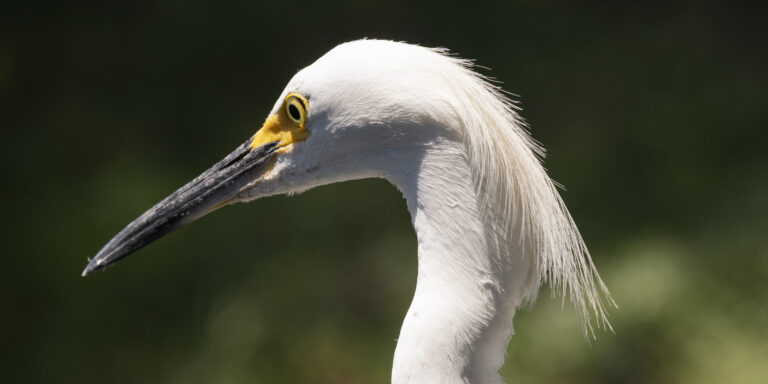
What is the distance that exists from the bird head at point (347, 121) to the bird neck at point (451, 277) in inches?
2.4

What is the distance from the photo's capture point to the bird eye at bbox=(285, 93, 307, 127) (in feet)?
4.26

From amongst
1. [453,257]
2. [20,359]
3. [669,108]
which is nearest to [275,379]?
[20,359]

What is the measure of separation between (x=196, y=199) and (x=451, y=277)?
539 mm

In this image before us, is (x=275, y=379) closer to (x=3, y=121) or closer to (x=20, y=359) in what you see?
(x=20, y=359)

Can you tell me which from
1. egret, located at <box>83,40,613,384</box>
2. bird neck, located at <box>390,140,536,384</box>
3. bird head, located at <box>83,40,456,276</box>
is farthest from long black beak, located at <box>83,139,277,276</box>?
bird neck, located at <box>390,140,536,384</box>

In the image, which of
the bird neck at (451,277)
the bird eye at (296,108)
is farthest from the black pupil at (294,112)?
the bird neck at (451,277)

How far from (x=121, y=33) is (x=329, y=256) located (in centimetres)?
153

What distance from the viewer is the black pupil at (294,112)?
1.32m

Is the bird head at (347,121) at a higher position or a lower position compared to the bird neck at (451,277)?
higher

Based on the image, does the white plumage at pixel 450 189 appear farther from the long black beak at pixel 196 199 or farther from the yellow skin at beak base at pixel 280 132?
the long black beak at pixel 196 199

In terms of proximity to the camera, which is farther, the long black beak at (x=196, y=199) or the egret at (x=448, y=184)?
the long black beak at (x=196, y=199)

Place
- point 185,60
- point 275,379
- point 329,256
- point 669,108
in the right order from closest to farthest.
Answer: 1. point 275,379
2. point 329,256
3. point 669,108
4. point 185,60

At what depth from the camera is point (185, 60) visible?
349 cm

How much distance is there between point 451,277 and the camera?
1.22 metres
